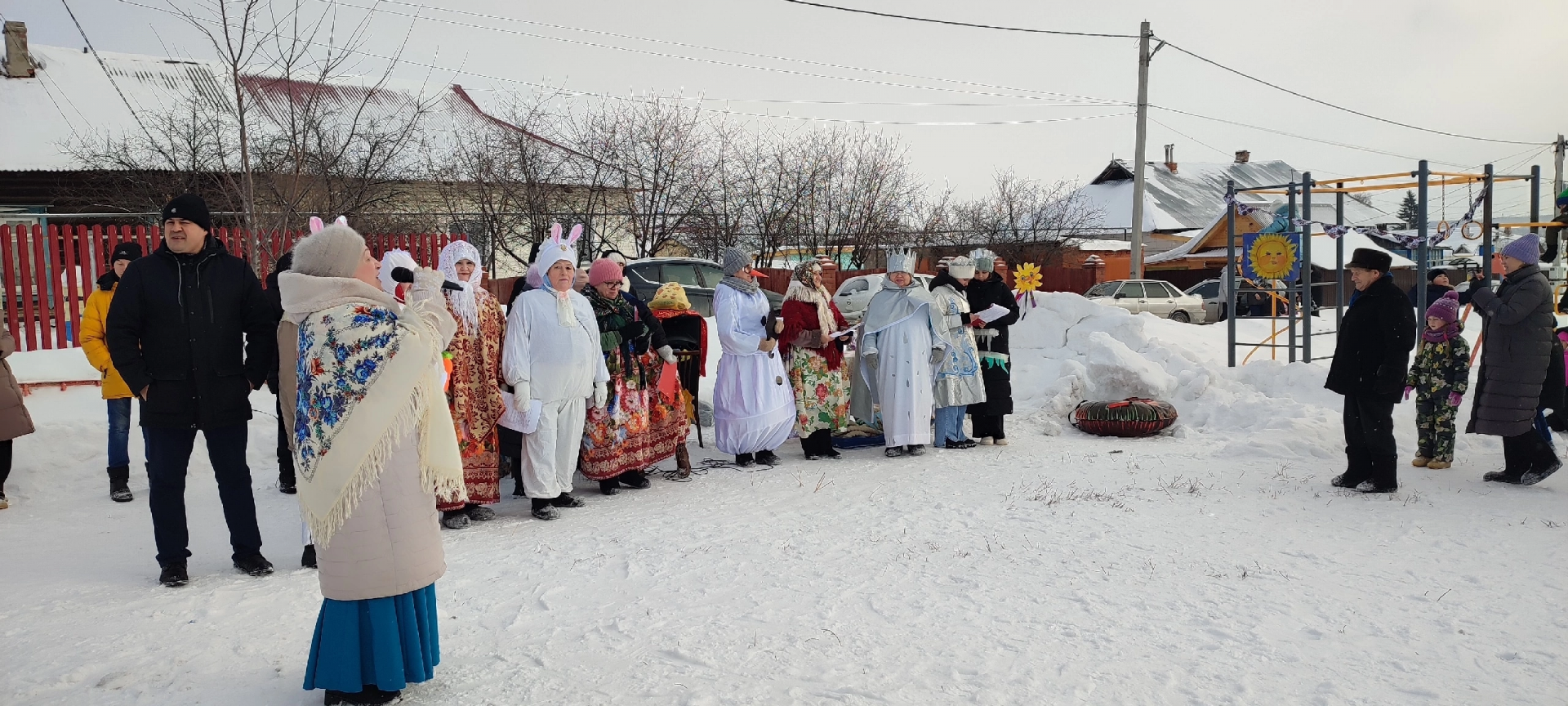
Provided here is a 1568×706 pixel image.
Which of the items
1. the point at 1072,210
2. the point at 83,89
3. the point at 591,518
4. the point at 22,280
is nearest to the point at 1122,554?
the point at 591,518

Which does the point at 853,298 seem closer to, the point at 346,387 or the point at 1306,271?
the point at 1306,271

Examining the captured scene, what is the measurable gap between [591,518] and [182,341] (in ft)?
7.60

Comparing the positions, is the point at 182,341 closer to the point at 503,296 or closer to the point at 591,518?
the point at 591,518

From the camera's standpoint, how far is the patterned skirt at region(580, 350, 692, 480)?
263 inches

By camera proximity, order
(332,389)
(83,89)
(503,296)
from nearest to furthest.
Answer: (332,389) < (503,296) < (83,89)

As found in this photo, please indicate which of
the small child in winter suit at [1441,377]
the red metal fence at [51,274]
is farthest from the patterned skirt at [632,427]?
the small child in winter suit at [1441,377]

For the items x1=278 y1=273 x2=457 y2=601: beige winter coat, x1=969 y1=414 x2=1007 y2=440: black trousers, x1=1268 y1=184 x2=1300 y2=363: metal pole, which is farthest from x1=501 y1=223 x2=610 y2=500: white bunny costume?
x1=1268 y1=184 x2=1300 y2=363: metal pole

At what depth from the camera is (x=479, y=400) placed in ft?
20.0

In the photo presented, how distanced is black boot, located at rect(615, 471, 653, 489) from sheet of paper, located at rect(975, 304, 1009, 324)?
123 inches

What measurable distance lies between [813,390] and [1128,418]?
2803mm

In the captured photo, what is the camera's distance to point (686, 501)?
6.40 meters

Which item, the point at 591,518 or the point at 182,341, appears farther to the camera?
the point at 591,518

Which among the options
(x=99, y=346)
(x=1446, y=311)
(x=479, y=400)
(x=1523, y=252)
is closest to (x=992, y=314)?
(x=1446, y=311)

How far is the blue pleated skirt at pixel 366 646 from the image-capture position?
3.09 meters
